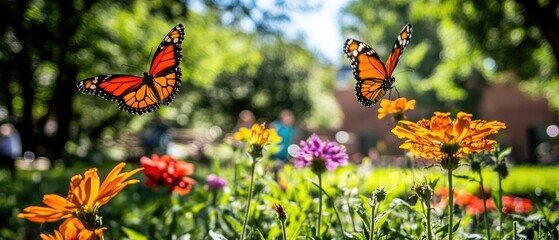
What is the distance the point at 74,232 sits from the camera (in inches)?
45.0

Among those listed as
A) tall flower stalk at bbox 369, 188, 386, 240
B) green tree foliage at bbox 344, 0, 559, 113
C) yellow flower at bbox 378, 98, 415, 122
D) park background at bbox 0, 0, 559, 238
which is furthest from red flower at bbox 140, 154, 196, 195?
green tree foliage at bbox 344, 0, 559, 113

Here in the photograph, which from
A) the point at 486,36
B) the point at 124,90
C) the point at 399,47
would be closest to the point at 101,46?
the point at 124,90

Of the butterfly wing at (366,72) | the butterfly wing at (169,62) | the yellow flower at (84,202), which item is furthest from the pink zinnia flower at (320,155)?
the yellow flower at (84,202)

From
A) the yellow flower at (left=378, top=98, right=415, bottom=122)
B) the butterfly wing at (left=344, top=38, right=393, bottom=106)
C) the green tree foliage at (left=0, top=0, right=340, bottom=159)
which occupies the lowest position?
the yellow flower at (left=378, top=98, right=415, bottom=122)

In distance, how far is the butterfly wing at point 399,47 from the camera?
146 centimetres

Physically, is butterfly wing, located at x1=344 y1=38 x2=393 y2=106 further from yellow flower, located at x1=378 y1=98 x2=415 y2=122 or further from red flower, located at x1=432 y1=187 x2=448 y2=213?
red flower, located at x1=432 y1=187 x2=448 y2=213

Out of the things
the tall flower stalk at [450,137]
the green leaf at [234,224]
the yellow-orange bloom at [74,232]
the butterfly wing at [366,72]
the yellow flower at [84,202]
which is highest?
the butterfly wing at [366,72]

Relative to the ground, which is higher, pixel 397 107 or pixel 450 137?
pixel 397 107

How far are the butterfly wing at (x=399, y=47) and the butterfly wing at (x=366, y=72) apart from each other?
0.03m

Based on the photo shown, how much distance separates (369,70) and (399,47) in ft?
0.48

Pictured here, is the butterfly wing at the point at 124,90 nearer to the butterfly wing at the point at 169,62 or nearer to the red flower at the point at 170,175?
the butterfly wing at the point at 169,62

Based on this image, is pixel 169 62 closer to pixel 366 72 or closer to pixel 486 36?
pixel 366 72

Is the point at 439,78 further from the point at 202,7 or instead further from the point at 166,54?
the point at 166,54

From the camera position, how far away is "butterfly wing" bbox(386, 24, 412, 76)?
146 centimetres
